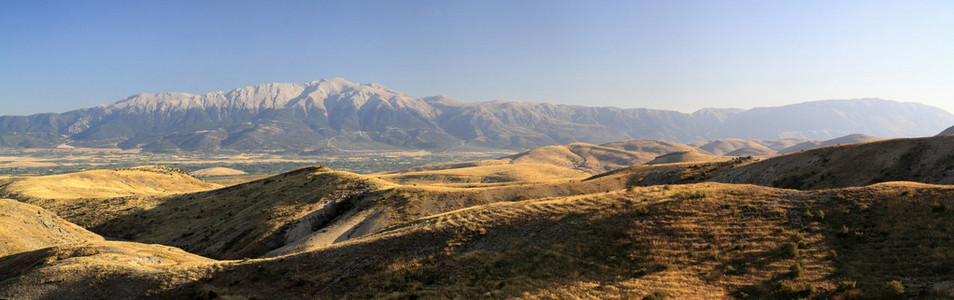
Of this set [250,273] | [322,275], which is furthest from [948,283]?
[250,273]

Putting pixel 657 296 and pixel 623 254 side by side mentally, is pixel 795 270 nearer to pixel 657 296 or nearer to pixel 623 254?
pixel 657 296

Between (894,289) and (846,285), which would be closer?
(894,289)

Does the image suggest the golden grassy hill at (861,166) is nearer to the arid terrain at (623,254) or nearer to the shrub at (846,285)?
the arid terrain at (623,254)

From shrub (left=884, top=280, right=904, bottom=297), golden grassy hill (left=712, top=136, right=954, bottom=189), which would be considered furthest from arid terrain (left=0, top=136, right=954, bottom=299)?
golden grassy hill (left=712, top=136, right=954, bottom=189)

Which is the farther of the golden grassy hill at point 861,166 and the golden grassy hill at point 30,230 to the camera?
the golden grassy hill at point 30,230

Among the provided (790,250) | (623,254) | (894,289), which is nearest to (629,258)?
(623,254)

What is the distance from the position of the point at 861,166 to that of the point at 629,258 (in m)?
37.7

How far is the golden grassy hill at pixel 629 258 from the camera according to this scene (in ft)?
61.8

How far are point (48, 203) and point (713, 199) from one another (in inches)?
4152

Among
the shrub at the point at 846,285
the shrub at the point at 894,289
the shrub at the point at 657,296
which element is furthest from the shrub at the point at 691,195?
the shrub at the point at 894,289

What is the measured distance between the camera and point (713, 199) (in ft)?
90.6

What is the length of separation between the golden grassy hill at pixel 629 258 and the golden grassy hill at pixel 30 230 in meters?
14.3

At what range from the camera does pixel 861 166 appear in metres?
41.4

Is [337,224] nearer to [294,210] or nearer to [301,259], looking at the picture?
[294,210]
